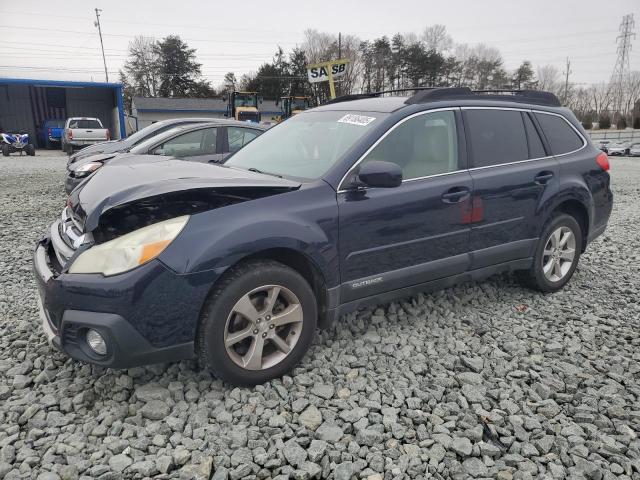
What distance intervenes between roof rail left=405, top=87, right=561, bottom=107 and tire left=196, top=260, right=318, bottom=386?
171cm

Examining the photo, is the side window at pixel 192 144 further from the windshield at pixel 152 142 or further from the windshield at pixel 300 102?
the windshield at pixel 300 102

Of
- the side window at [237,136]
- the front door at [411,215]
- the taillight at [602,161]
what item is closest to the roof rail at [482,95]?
the front door at [411,215]

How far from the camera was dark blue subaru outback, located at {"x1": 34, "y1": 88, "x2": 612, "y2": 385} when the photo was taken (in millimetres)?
2512

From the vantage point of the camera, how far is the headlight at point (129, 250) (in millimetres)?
2461

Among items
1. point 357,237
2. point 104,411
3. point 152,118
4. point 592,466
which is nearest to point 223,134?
point 357,237

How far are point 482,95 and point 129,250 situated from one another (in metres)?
3.01

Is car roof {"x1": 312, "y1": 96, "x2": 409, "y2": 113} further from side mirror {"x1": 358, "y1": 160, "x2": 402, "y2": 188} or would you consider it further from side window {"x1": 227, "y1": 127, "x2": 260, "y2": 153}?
side window {"x1": 227, "y1": 127, "x2": 260, "y2": 153}

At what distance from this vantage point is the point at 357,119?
3521 millimetres

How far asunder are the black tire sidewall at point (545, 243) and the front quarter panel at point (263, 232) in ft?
6.97

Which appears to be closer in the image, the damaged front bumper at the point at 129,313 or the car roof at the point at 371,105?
the damaged front bumper at the point at 129,313

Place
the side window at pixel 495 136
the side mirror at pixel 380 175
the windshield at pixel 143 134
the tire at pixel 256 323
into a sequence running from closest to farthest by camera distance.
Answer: the tire at pixel 256 323 < the side mirror at pixel 380 175 < the side window at pixel 495 136 < the windshield at pixel 143 134

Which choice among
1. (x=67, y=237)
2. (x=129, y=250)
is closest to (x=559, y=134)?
(x=129, y=250)

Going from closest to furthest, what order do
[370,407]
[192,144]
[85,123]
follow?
[370,407] → [192,144] → [85,123]

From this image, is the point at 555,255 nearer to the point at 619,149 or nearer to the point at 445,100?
the point at 445,100
